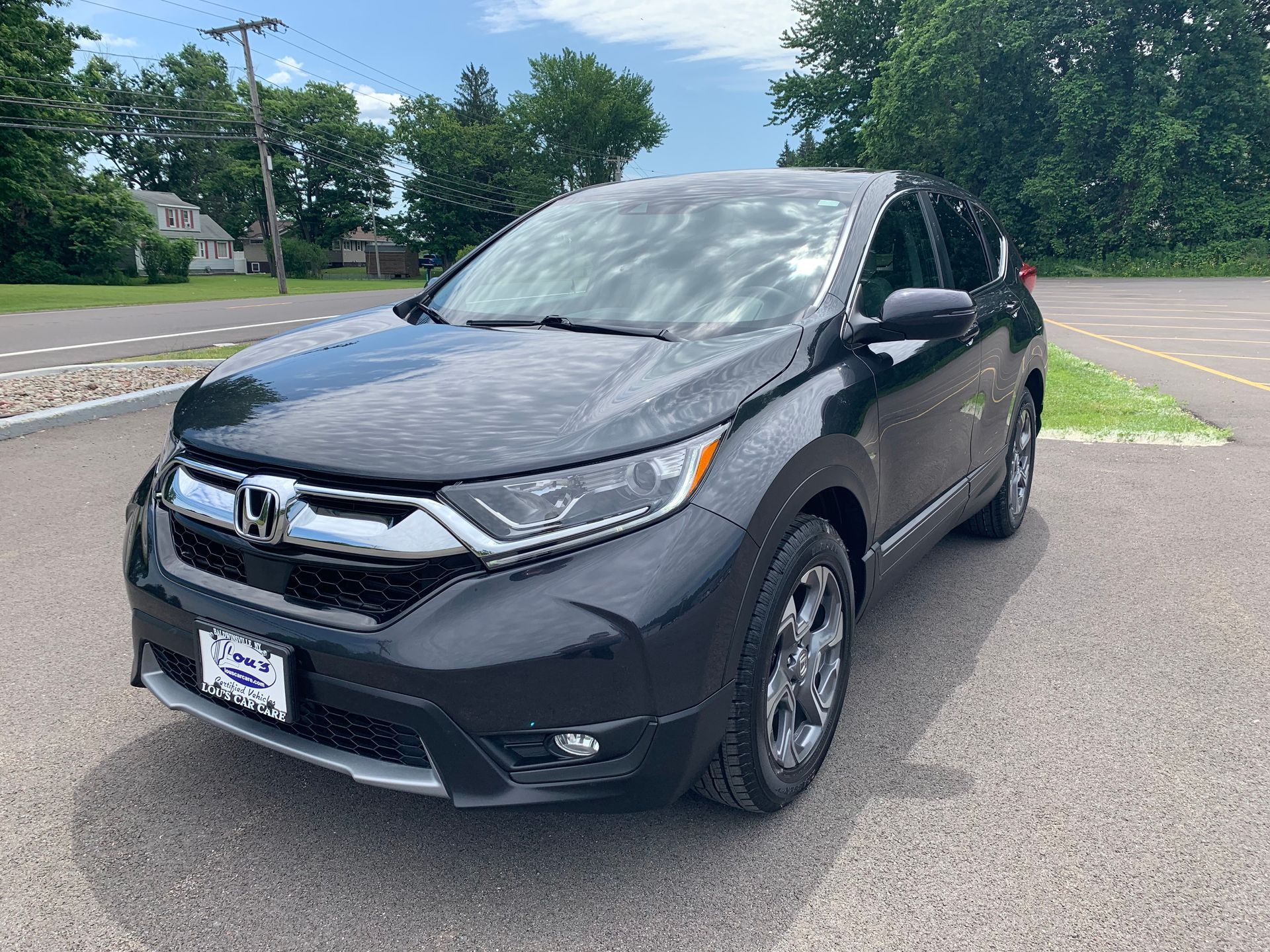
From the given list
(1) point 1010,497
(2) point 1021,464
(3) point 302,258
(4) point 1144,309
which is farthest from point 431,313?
(3) point 302,258

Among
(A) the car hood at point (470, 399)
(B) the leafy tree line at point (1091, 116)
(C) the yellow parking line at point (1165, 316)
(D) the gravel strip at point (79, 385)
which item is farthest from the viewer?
(B) the leafy tree line at point (1091, 116)

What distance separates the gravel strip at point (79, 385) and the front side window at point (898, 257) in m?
6.59

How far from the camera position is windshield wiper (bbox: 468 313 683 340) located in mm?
2812

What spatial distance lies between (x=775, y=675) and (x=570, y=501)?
0.80 m

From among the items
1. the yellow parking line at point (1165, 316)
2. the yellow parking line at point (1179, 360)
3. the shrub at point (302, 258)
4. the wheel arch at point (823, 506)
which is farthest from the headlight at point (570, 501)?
the shrub at point (302, 258)

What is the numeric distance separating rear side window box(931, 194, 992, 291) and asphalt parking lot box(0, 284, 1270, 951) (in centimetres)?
151

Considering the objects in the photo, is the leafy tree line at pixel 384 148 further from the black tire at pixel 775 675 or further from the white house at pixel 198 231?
the black tire at pixel 775 675

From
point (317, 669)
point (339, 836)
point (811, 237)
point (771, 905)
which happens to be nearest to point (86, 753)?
point (339, 836)

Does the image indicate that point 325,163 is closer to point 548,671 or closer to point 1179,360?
point 1179,360

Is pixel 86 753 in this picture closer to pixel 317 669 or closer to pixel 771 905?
pixel 317 669

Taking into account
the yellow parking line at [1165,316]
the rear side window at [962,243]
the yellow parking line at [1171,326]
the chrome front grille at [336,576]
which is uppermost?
the rear side window at [962,243]

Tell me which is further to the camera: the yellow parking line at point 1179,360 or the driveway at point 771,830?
the yellow parking line at point 1179,360

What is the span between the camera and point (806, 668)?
102 inches

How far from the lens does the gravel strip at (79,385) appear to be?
7.50 m
